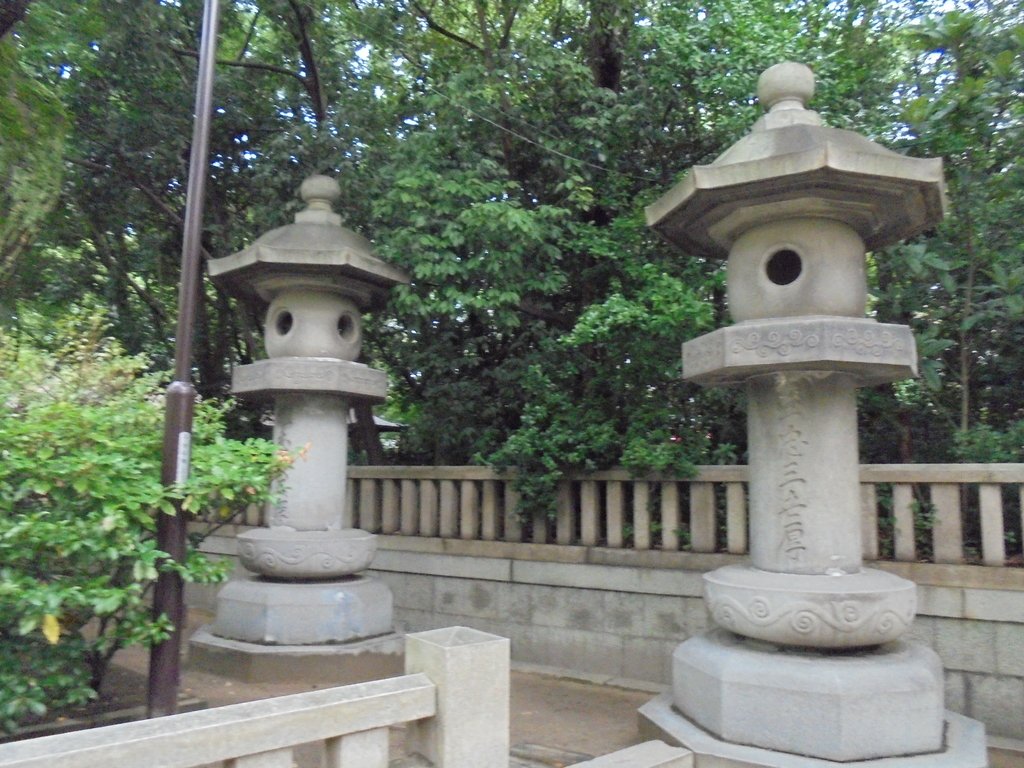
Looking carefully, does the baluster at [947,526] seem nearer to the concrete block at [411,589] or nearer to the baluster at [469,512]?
the baluster at [469,512]

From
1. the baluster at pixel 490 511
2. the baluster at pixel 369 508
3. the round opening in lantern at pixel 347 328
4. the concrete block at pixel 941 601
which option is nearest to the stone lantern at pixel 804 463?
the concrete block at pixel 941 601

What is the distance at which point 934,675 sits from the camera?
13.6ft

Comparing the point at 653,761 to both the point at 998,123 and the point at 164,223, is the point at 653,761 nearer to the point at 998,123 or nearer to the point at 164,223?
the point at 998,123

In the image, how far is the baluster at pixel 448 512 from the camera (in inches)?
307

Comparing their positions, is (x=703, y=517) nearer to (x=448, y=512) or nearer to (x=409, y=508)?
(x=448, y=512)

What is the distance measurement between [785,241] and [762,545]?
5.75ft

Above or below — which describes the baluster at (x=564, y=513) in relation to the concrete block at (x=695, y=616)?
above

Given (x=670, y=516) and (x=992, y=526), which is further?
(x=670, y=516)

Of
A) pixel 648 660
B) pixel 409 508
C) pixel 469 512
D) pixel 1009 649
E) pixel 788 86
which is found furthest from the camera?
pixel 409 508

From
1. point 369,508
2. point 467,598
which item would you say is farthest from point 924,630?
point 369,508

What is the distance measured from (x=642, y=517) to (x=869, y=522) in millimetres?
1739

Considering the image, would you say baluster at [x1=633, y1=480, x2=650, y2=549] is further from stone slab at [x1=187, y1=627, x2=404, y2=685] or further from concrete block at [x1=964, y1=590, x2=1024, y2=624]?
concrete block at [x1=964, y1=590, x2=1024, y2=624]

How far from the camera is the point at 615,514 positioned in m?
6.80

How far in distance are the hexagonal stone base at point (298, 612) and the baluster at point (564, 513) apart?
169 centimetres
